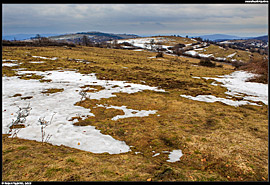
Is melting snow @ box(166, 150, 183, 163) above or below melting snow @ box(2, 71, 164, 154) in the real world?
below

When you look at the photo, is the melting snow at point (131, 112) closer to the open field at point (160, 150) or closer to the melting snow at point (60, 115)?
the melting snow at point (60, 115)

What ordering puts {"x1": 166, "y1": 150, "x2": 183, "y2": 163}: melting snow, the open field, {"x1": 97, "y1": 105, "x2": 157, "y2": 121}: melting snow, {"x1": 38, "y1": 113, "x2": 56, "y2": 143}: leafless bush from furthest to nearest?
{"x1": 97, "y1": 105, "x2": 157, "y2": 121}: melting snow → {"x1": 38, "y1": 113, "x2": 56, "y2": 143}: leafless bush → {"x1": 166, "y1": 150, "x2": 183, "y2": 163}: melting snow → the open field

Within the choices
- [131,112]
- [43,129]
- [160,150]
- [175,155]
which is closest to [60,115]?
[43,129]

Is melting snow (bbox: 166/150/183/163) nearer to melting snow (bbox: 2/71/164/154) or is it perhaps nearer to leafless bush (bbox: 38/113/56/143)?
melting snow (bbox: 2/71/164/154)

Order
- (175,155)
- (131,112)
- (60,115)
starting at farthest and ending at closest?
(131,112)
(60,115)
(175,155)

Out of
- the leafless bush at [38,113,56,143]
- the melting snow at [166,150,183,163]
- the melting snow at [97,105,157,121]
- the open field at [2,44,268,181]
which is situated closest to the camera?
the open field at [2,44,268,181]

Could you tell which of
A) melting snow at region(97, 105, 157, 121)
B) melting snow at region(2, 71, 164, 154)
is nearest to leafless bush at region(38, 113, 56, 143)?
melting snow at region(2, 71, 164, 154)

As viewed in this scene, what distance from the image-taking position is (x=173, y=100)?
510 inches

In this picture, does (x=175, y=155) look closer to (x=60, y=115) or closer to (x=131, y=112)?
(x=131, y=112)

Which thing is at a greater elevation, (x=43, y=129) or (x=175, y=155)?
(x=43, y=129)

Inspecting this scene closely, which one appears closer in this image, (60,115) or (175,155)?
(175,155)

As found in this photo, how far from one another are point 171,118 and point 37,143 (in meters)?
7.19

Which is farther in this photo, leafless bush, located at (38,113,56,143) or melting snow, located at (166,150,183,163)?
leafless bush, located at (38,113,56,143)

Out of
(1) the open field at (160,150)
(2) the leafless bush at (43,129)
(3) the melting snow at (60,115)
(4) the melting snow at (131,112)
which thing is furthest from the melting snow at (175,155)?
(2) the leafless bush at (43,129)
